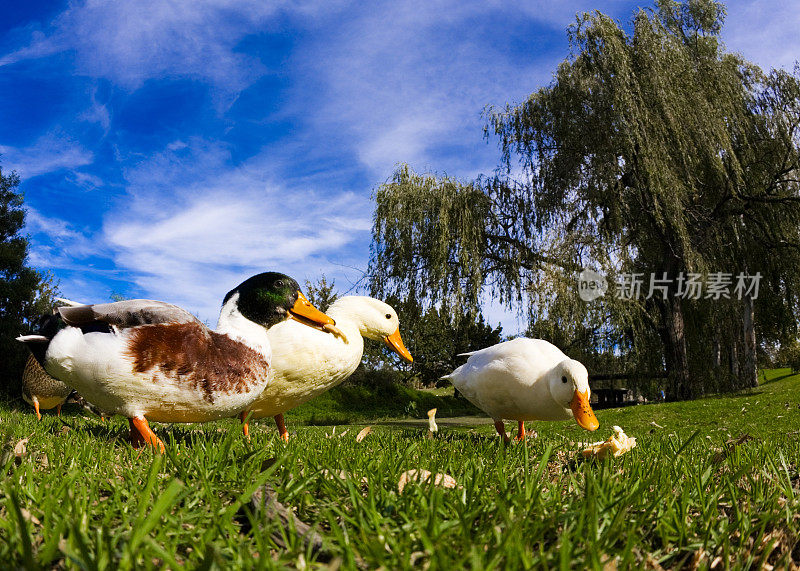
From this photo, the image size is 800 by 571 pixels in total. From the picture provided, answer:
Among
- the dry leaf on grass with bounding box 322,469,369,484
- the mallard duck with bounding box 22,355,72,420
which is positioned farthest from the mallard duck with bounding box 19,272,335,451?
the mallard duck with bounding box 22,355,72,420

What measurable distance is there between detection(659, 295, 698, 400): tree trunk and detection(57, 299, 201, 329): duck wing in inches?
644

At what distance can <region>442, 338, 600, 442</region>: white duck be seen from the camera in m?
3.98

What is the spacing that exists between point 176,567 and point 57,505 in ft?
2.59

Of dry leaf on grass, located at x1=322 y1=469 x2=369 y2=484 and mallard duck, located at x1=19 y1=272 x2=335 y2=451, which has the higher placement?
mallard duck, located at x1=19 y1=272 x2=335 y2=451

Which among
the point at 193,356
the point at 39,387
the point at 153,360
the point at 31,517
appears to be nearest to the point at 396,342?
the point at 193,356

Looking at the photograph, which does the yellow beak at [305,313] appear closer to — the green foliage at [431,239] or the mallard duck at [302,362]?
the mallard duck at [302,362]

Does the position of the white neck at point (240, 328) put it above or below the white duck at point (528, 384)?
above

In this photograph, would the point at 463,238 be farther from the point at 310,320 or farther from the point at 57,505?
the point at 57,505

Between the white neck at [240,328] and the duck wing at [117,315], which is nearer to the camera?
the duck wing at [117,315]

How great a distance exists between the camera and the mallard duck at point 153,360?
280 cm

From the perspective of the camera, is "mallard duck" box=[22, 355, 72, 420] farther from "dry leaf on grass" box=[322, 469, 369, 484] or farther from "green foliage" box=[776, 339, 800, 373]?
"green foliage" box=[776, 339, 800, 373]

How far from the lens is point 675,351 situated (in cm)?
1645

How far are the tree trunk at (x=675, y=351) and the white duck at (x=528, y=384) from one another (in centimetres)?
1361

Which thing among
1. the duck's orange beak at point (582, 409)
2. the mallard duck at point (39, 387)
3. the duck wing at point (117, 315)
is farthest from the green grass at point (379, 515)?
the mallard duck at point (39, 387)
